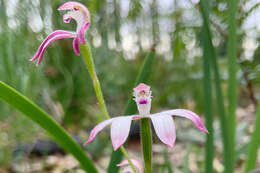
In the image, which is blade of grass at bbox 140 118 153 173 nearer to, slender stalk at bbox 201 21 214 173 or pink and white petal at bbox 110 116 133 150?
pink and white petal at bbox 110 116 133 150

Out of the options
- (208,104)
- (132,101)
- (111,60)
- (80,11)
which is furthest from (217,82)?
(111,60)

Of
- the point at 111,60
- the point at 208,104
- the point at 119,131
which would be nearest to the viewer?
the point at 119,131

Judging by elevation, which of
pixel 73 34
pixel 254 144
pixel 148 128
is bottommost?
pixel 254 144

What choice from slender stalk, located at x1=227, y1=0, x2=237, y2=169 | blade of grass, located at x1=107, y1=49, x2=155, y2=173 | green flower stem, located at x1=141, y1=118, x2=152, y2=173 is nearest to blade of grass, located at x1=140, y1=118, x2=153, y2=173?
green flower stem, located at x1=141, y1=118, x2=152, y2=173

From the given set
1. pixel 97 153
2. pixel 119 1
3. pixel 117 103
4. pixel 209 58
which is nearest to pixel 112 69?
pixel 117 103

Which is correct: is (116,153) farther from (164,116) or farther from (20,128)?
(20,128)

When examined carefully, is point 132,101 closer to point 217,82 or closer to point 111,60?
point 217,82

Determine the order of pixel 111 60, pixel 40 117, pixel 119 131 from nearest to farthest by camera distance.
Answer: pixel 119 131 → pixel 40 117 → pixel 111 60
